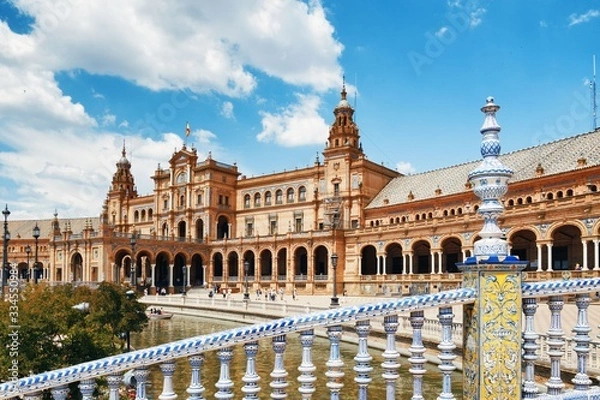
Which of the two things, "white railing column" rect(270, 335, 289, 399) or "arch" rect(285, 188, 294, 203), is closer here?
"white railing column" rect(270, 335, 289, 399)

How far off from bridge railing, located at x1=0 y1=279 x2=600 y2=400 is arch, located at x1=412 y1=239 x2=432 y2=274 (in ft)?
126

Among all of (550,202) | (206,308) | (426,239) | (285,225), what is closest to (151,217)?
(285,225)

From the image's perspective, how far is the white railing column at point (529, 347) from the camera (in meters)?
4.30

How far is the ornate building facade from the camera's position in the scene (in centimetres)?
3344

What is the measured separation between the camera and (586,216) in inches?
1127

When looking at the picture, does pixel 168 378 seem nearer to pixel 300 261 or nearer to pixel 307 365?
pixel 307 365

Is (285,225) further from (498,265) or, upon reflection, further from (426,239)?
(498,265)

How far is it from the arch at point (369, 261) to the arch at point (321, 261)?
3.51 m

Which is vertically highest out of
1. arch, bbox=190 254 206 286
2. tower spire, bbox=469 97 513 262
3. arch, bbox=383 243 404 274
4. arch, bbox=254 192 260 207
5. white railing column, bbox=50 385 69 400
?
arch, bbox=254 192 260 207

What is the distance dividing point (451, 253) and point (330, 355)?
38.8 meters

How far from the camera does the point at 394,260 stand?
46094mm

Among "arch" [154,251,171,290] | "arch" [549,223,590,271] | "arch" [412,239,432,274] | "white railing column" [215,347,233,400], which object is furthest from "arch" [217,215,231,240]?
"white railing column" [215,347,233,400]

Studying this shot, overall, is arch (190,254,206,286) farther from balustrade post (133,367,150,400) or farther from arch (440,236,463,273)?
balustrade post (133,367,150,400)

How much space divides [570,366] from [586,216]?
21117 mm
